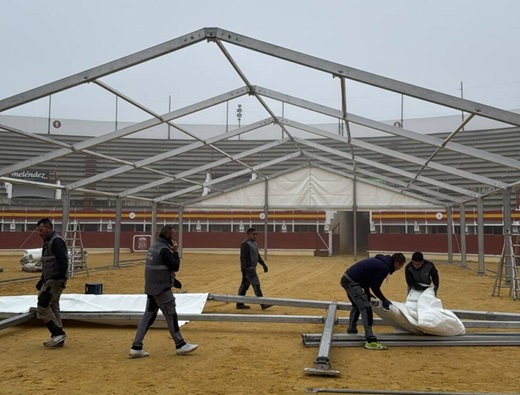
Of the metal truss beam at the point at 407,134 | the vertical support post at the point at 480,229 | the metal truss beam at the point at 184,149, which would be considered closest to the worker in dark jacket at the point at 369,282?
Result: the metal truss beam at the point at 407,134

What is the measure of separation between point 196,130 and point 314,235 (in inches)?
526

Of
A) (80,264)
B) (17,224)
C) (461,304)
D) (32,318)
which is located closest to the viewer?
(32,318)

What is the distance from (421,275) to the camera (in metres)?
7.69

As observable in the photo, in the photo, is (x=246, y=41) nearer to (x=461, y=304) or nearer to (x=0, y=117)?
(x=461, y=304)

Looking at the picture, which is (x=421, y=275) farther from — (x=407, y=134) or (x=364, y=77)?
(x=407, y=134)

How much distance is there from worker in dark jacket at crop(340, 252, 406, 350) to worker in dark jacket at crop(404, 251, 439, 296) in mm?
1100

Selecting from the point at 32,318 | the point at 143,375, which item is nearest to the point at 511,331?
the point at 143,375

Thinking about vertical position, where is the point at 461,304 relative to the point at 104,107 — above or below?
below

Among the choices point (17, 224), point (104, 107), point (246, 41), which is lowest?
point (17, 224)

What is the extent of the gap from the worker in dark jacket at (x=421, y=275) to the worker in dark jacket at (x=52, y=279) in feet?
16.7

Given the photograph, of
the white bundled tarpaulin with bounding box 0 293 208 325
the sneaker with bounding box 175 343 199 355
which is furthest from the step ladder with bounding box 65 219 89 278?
the sneaker with bounding box 175 343 199 355

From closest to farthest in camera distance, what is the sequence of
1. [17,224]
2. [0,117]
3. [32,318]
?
[32,318] < [17,224] < [0,117]

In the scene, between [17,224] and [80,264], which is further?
[17,224]

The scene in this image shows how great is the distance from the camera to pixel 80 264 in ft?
61.8
